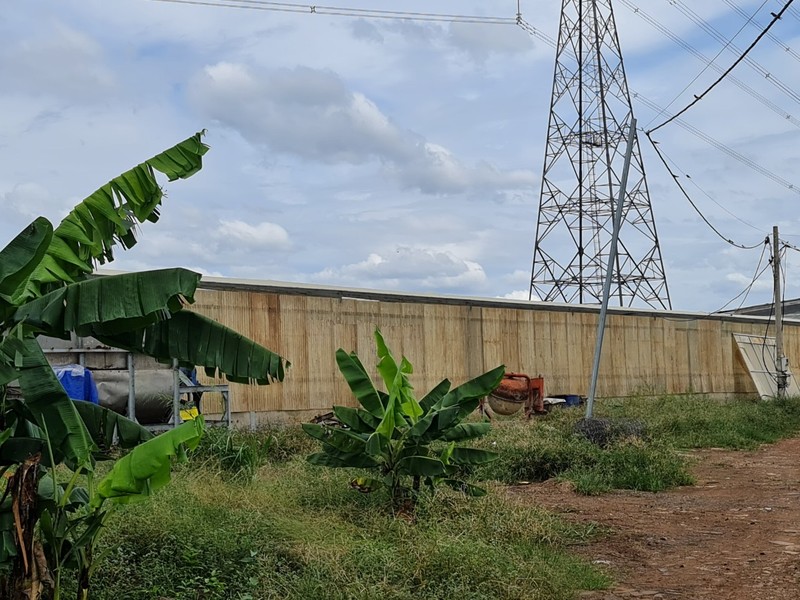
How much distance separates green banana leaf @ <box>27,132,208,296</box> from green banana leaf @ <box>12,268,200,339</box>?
41cm

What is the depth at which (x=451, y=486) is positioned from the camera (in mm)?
9242

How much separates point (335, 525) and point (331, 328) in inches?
346

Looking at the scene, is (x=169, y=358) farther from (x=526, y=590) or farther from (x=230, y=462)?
(x=230, y=462)

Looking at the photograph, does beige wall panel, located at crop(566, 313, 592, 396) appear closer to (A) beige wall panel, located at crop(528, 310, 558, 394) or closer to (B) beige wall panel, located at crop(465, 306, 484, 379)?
(A) beige wall panel, located at crop(528, 310, 558, 394)

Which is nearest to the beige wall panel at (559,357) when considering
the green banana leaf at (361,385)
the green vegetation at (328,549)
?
the green vegetation at (328,549)

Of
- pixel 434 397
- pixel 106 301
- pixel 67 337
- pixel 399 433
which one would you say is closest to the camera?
pixel 106 301

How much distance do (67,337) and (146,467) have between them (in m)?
1.37

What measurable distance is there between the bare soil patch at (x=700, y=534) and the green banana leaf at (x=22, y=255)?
15.4 ft

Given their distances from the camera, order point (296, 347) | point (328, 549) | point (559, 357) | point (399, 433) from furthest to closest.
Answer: point (559, 357), point (296, 347), point (399, 433), point (328, 549)

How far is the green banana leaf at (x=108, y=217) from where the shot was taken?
21.1 ft

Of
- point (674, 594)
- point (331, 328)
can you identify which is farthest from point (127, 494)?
point (331, 328)

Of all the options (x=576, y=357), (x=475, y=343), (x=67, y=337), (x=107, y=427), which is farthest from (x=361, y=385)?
(x=576, y=357)

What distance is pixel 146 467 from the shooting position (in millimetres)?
5176

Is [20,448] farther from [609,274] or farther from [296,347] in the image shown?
[609,274]
